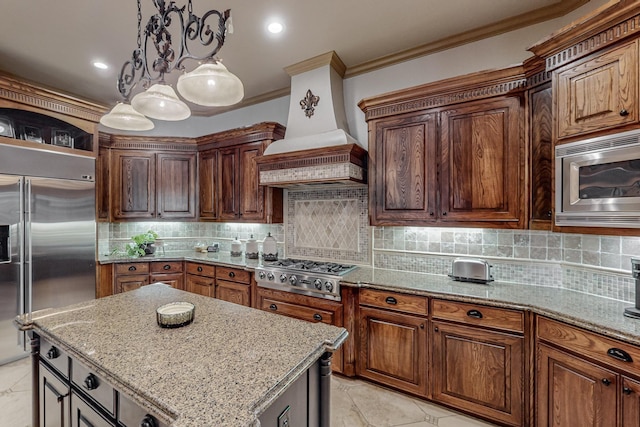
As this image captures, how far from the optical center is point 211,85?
5.16 ft

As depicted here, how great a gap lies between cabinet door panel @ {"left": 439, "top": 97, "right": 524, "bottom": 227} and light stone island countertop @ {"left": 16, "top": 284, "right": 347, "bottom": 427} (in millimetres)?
1590

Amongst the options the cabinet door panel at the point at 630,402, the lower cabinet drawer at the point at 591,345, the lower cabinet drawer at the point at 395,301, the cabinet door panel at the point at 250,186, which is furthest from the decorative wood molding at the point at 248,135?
the cabinet door panel at the point at 630,402

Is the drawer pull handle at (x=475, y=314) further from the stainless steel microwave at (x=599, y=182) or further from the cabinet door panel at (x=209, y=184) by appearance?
the cabinet door panel at (x=209, y=184)

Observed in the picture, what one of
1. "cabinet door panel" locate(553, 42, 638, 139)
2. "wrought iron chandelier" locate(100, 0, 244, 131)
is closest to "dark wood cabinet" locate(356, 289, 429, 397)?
"cabinet door panel" locate(553, 42, 638, 139)

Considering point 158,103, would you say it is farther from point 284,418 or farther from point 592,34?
point 592,34

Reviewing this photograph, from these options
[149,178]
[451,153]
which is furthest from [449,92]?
[149,178]

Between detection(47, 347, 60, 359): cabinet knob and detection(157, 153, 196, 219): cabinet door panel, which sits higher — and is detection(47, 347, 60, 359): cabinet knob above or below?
below

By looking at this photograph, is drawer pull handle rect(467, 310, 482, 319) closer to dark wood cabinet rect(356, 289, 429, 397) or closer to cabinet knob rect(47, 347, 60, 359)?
dark wood cabinet rect(356, 289, 429, 397)

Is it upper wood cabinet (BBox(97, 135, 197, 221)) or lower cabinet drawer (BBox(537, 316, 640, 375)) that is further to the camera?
upper wood cabinet (BBox(97, 135, 197, 221))

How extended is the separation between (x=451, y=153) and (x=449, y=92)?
51 centimetres

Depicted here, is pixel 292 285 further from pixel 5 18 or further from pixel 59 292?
pixel 5 18

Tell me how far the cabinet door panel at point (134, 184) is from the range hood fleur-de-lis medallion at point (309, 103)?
7.89 ft

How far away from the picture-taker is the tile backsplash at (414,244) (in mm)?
2021

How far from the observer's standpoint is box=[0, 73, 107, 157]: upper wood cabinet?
9.43ft
